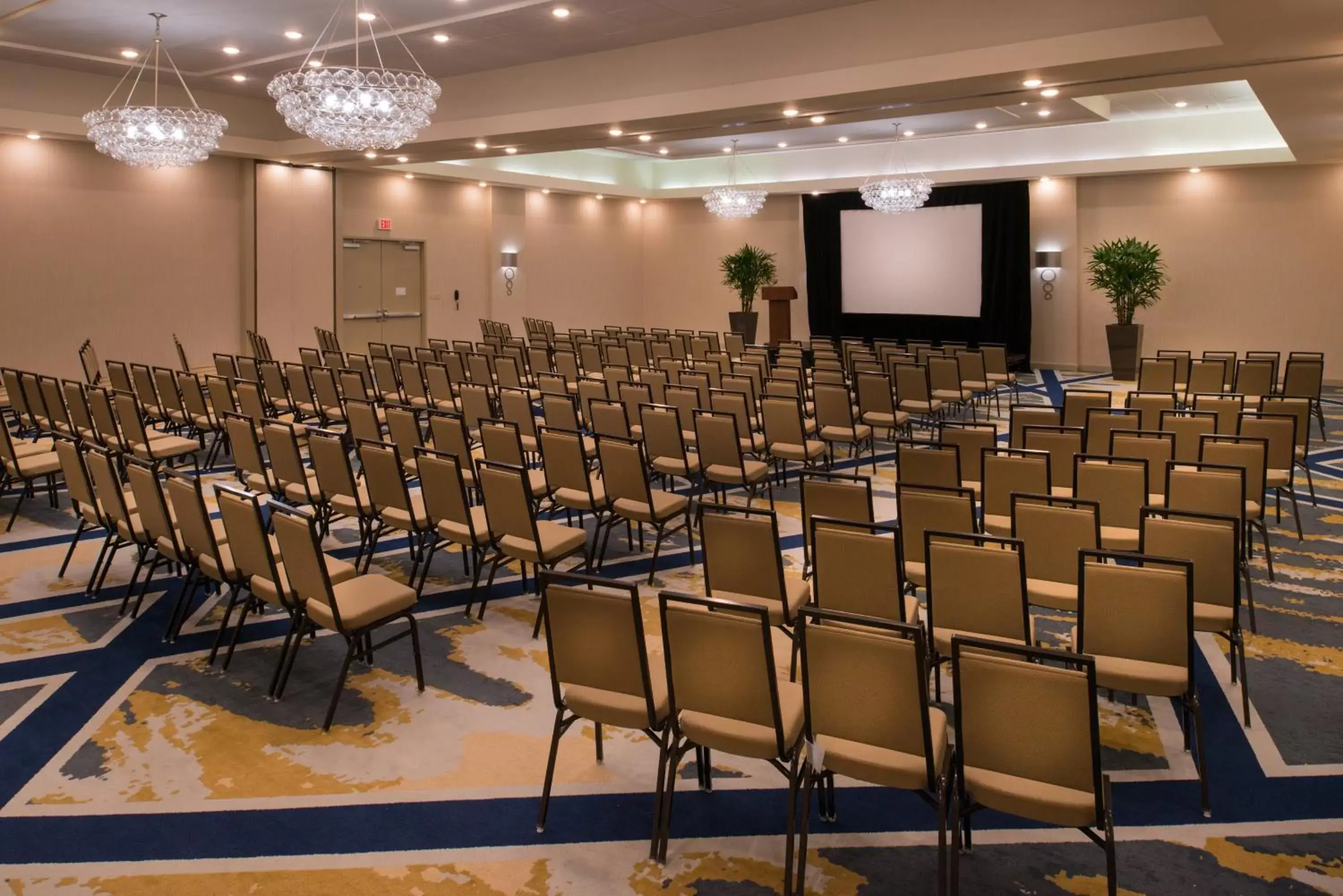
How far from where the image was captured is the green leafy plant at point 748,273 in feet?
69.2

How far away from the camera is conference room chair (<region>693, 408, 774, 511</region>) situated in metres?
7.39

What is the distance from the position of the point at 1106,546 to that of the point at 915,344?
9821mm

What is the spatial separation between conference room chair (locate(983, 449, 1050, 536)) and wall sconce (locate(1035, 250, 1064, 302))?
550 inches

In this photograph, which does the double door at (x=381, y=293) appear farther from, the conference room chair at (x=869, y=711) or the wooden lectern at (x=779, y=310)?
the conference room chair at (x=869, y=711)

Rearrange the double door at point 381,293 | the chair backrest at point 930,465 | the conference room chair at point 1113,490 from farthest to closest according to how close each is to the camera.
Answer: the double door at point 381,293 → the chair backrest at point 930,465 → the conference room chair at point 1113,490

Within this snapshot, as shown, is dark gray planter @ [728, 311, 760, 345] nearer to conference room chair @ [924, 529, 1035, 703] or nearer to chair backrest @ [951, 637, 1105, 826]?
conference room chair @ [924, 529, 1035, 703]

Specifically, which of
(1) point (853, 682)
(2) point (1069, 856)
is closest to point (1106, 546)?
(2) point (1069, 856)

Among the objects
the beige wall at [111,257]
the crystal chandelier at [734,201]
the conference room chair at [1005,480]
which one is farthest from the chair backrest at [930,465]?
the crystal chandelier at [734,201]

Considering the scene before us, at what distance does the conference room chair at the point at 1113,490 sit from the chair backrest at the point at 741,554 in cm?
225

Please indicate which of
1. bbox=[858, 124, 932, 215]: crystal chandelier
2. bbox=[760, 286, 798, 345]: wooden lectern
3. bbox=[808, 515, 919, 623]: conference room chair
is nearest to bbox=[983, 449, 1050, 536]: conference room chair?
bbox=[808, 515, 919, 623]: conference room chair

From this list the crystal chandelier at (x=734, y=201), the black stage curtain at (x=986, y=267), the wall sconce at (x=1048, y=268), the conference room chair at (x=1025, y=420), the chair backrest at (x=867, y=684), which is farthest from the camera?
the black stage curtain at (x=986, y=267)

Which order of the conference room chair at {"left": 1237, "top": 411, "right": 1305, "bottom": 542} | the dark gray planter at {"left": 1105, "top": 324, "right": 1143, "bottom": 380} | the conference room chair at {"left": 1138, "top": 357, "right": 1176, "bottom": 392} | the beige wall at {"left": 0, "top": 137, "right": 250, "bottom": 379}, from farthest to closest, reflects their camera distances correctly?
the dark gray planter at {"left": 1105, "top": 324, "right": 1143, "bottom": 380} < the beige wall at {"left": 0, "top": 137, "right": 250, "bottom": 379} < the conference room chair at {"left": 1138, "top": 357, "right": 1176, "bottom": 392} < the conference room chair at {"left": 1237, "top": 411, "right": 1305, "bottom": 542}

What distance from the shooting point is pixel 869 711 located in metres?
3.15

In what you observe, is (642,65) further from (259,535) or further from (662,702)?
(662,702)
